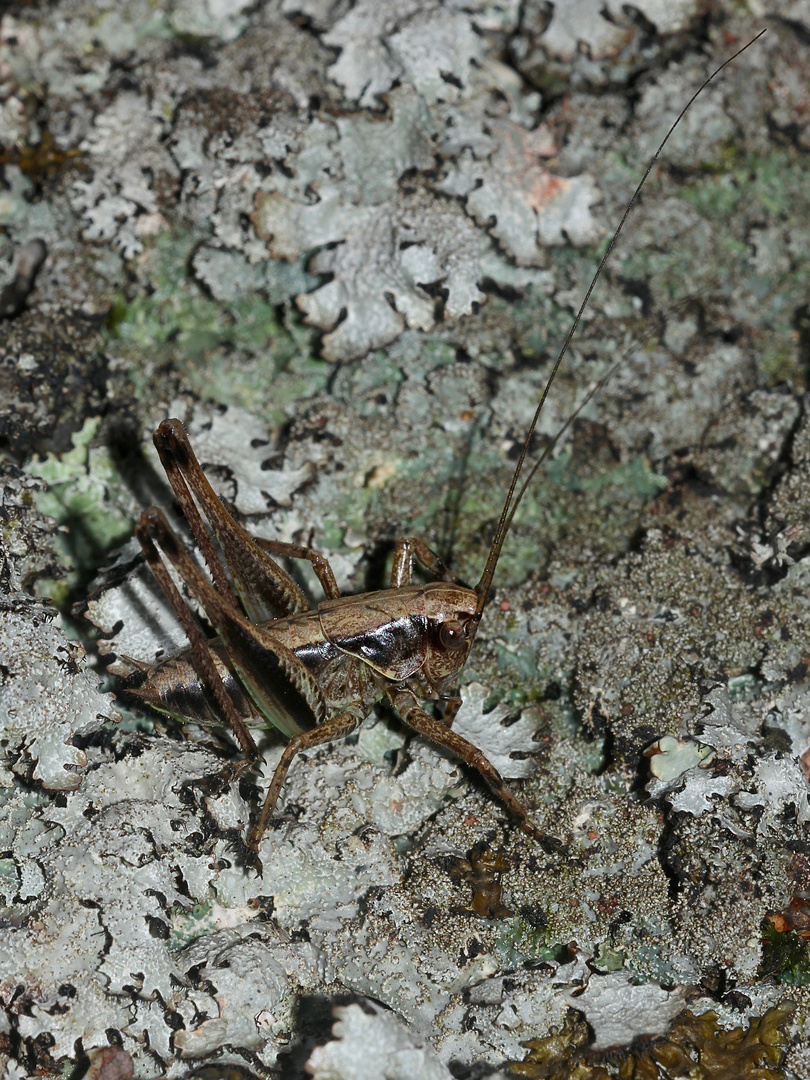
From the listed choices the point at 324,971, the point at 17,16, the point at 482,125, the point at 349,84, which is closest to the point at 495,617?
the point at 324,971

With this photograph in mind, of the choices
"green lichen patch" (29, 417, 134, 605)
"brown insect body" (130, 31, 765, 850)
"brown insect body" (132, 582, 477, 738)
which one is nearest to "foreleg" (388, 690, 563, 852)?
"brown insect body" (130, 31, 765, 850)

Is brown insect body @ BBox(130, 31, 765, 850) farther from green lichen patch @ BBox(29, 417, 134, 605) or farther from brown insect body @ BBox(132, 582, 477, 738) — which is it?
green lichen patch @ BBox(29, 417, 134, 605)

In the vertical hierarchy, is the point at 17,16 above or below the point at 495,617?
above

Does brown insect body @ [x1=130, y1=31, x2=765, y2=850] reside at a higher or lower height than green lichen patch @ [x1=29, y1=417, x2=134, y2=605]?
lower

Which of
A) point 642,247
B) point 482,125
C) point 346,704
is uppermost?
point 482,125

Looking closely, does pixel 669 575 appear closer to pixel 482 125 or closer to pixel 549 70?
pixel 482 125

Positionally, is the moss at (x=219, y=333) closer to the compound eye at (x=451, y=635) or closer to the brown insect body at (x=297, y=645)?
the brown insect body at (x=297, y=645)

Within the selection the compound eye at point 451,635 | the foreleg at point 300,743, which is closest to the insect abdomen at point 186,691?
the foreleg at point 300,743

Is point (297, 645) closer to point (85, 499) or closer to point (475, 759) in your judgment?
point (475, 759)
